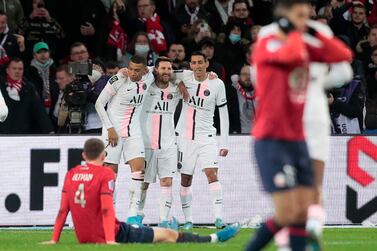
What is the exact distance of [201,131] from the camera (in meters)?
18.4

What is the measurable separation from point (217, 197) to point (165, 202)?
28.0 inches

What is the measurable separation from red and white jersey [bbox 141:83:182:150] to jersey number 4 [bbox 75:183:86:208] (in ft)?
16.8

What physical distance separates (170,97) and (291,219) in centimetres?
896

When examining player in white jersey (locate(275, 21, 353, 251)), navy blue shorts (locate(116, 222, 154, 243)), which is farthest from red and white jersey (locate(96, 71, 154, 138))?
player in white jersey (locate(275, 21, 353, 251))

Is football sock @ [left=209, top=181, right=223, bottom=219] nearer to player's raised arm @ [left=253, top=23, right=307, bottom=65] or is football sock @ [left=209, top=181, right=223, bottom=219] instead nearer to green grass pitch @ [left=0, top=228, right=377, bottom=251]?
green grass pitch @ [left=0, top=228, right=377, bottom=251]

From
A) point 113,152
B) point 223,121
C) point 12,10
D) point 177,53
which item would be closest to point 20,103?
point 113,152

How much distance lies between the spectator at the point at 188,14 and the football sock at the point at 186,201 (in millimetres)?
4933

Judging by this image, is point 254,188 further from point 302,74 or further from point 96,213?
point 302,74

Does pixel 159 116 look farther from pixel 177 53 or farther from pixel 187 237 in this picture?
pixel 187 237

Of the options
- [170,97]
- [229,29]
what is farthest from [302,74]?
[229,29]

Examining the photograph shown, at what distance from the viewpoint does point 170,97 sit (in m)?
18.3

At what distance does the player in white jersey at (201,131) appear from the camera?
713 inches

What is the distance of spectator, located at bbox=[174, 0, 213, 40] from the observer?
22.5m

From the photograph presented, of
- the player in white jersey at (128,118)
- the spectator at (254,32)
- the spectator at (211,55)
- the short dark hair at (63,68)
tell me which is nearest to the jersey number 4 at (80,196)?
the player in white jersey at (128,118)
